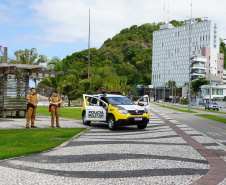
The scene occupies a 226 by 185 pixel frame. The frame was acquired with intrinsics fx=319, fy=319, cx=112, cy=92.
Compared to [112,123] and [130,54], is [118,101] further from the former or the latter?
[130,54]

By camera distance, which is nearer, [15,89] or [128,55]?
[15,89]

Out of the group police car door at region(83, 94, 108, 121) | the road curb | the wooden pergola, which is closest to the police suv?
police car door at region(83, 94, 108, 121)

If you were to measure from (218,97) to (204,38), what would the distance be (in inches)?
2243

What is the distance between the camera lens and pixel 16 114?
67.2 feet

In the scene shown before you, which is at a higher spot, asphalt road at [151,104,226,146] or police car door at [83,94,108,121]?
police car door at [83,94,108,121]

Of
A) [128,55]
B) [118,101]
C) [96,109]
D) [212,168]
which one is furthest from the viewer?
[128,55]

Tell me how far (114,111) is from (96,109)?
5.26 ft

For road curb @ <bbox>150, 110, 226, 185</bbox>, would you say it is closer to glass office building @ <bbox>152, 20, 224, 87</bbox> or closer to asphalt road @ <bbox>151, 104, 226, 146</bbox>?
asphalt road @ <bbox>151, 104, 226, 146</bbox>

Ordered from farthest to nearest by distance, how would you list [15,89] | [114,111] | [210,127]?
[15,89]
[210,127]
[114,111]

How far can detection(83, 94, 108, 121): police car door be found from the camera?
15.4 meters

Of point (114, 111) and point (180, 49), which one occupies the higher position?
point (180, 49)

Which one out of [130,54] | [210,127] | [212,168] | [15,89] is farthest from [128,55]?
[212,168]

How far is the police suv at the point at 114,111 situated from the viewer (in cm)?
A: 1427

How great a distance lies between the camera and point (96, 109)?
52.0 ft
